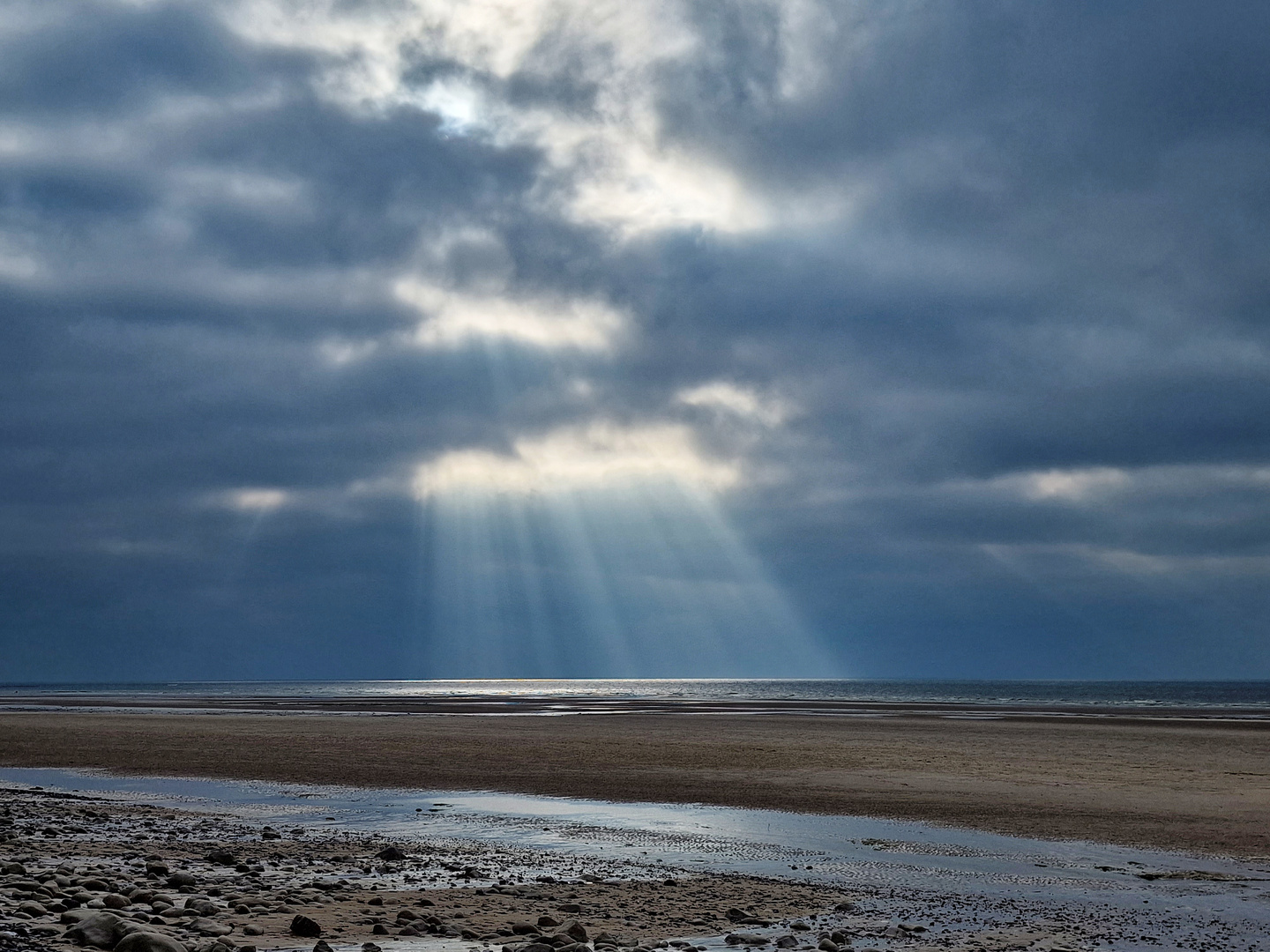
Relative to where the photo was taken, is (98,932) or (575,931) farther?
(575,931)

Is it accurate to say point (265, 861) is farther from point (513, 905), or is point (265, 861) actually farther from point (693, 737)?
point (693, 737)

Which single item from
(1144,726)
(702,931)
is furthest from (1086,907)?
(1144,726)

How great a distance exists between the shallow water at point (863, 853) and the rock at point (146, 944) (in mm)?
8839

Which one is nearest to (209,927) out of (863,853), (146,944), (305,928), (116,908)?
(305,928)

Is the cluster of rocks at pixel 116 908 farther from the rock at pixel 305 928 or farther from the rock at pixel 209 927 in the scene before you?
the rock at pixel 305 928

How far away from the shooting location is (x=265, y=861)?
53.1 ft

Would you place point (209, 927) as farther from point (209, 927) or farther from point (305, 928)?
point (305, 928)

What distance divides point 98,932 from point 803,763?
2702 centimetres

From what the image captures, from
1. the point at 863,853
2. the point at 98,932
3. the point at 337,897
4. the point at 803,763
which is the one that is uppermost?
the point at 98,932

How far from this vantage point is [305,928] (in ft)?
36.7

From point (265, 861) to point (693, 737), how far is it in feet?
104

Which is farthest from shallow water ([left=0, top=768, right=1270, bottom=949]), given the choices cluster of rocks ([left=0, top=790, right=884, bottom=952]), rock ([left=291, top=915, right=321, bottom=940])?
rock ([left=291, top=915, right=321, bottom=940])

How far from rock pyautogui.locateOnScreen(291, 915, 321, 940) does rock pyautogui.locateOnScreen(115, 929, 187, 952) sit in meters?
1.80

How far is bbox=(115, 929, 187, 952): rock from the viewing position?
30.7 feet
